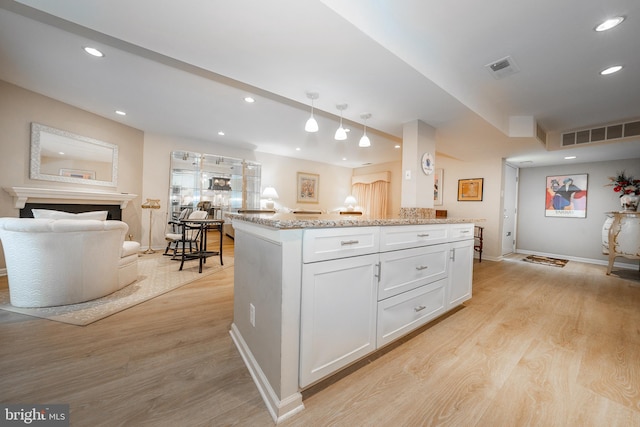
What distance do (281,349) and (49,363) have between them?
5.18 feet

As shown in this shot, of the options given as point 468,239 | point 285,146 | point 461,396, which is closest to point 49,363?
point 461,396

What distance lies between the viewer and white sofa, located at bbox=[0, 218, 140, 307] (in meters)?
2.15

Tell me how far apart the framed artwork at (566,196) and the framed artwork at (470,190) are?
1835mm

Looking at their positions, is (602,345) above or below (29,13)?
below

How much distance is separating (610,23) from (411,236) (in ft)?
7.31

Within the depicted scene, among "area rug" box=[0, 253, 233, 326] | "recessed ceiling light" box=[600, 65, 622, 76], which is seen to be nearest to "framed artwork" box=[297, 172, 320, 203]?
"area rug" box=[0, 253, 233, 326]

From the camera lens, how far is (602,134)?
3842 millimetres

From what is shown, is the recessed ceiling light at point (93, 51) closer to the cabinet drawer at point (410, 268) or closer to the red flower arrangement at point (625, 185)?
the cabinet drawer at point (410, 268)

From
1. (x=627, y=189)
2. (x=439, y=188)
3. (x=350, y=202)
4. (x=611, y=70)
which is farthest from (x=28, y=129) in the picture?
(x=627, y=189)

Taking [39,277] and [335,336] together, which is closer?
[335,336]

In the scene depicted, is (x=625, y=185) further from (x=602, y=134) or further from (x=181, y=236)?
(x=181, y=236)

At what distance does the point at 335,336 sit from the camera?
1.33 meters

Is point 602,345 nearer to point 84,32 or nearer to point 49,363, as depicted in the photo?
point 49,363

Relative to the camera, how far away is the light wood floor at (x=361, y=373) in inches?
46.5
